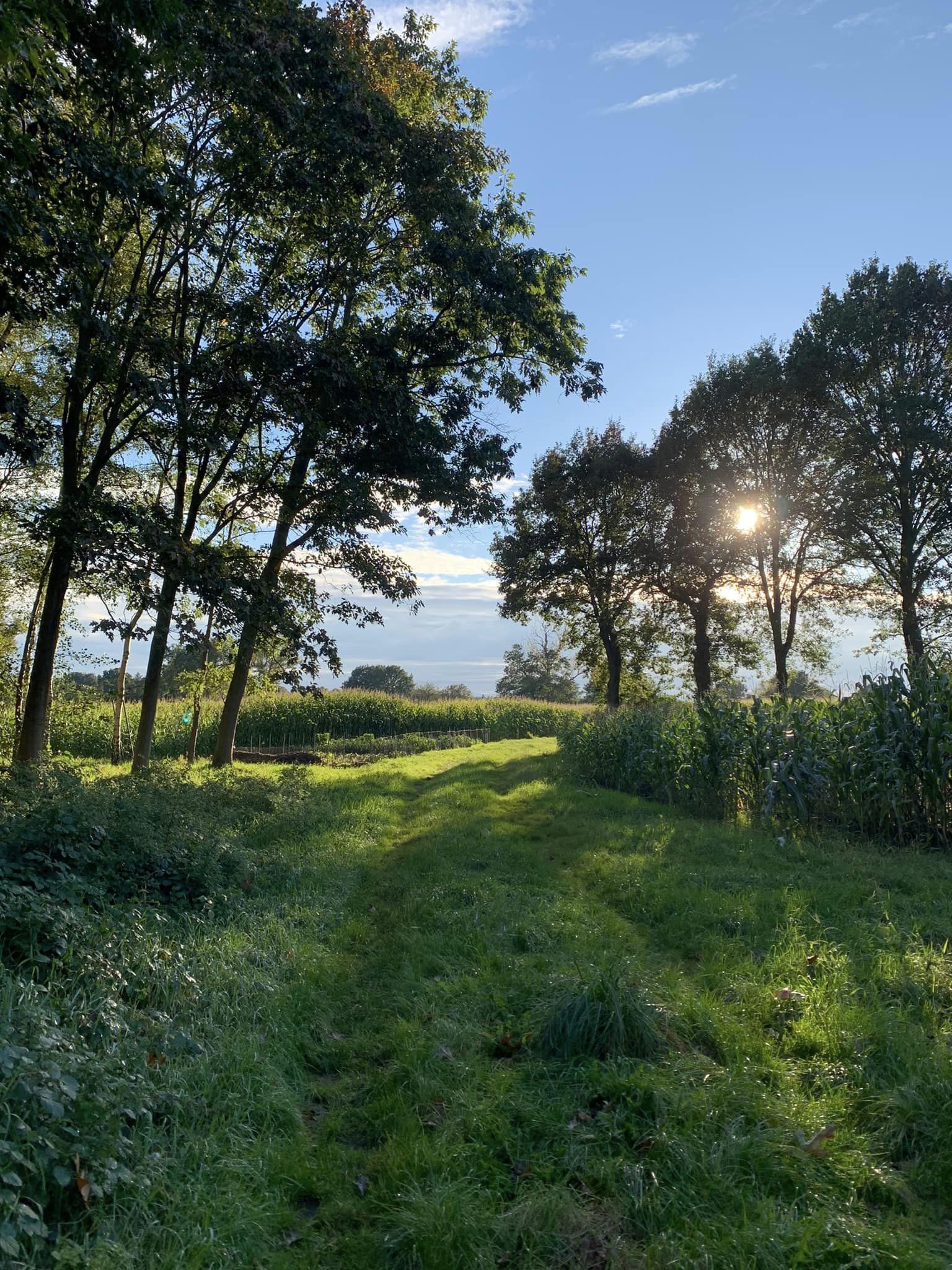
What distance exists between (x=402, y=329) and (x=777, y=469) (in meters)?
16.2

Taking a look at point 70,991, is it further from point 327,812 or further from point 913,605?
point 913,605

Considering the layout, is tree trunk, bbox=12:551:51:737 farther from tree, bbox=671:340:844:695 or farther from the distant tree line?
the distant tree line

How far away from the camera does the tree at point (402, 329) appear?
12.5 m

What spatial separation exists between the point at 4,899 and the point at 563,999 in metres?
3.67

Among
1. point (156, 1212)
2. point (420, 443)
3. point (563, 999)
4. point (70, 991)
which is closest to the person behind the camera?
point (156, 1212)

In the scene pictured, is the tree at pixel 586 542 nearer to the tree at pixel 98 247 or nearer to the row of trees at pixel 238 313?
the row of trees at pixel 238 313

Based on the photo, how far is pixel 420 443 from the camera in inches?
542

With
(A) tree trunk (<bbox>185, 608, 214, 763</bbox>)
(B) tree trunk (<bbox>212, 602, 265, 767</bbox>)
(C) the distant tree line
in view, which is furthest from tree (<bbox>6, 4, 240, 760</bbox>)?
(C) the distant tree line

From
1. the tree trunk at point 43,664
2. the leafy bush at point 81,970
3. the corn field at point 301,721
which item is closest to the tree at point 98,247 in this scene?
the tree trunk at point 43,664

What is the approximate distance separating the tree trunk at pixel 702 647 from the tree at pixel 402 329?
1542 cm

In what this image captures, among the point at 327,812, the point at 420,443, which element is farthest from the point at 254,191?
the point at 327,812

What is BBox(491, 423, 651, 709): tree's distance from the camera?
30.5 m

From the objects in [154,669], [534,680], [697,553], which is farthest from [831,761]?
[534,680]

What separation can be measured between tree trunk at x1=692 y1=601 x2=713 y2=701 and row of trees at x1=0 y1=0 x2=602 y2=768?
1549 centimetres
